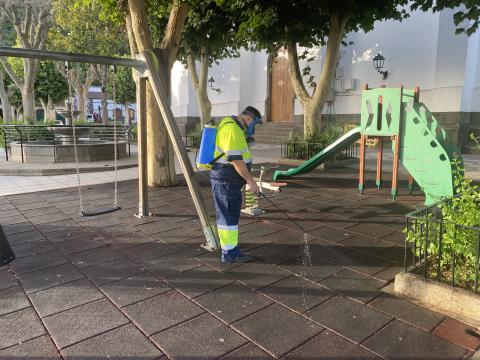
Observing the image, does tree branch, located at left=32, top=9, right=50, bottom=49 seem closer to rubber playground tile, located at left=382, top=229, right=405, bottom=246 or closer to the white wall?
the white wall

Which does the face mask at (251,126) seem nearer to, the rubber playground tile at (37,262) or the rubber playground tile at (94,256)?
the rubber playground tile at (94,256)

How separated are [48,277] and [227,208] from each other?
6.17 ft

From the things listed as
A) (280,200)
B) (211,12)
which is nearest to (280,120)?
(211,12)

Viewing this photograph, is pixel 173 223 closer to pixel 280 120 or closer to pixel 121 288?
pixel 121 288

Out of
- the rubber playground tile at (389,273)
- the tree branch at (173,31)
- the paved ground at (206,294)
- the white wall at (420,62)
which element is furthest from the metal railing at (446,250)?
the white wall at (420,62)

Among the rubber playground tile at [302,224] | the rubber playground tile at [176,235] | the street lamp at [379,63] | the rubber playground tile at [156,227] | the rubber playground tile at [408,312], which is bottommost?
the rubber playground tile at [408,312]

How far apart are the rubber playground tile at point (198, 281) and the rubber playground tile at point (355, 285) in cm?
98

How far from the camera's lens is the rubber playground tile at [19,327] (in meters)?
2.83

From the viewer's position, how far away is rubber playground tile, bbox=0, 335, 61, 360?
264cm

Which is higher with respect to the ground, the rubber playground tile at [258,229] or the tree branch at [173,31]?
the tree branch at [173,31]

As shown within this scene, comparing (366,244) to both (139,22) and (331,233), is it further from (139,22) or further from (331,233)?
(139,22)

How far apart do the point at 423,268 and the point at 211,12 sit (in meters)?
8.83

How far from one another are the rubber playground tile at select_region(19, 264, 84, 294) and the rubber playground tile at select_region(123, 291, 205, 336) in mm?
950

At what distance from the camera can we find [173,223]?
18.8ft
